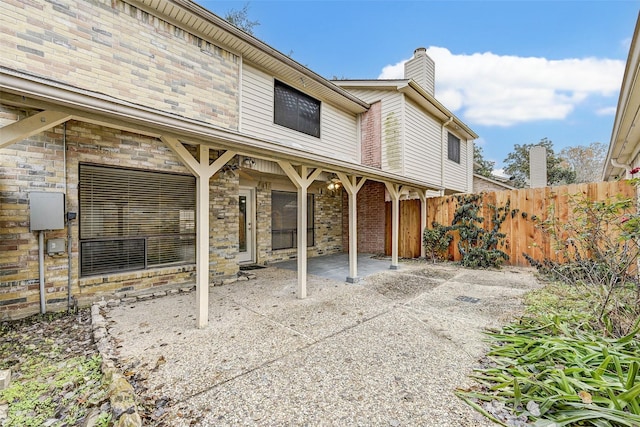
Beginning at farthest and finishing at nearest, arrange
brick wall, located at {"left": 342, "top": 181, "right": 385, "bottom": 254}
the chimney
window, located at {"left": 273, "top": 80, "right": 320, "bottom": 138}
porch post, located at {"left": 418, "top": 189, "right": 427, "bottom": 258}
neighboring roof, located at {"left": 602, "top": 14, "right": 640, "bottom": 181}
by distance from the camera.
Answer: the chimney < brick wall, located at {"left": 342, "top": 181, "right": 385, "bottom": 254} < porch post, located at {"left": 418, "top": 189, "right": 427, "bottom": 258} < window, located at {"left": 273, "top": 80, "right": 320, "bottom": 138} < neighboring roof, located at {"left": 602, "top": 14, "right": 640, "bottom": 181}

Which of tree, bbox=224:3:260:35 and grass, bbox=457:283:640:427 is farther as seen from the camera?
tree, bbox=224:3:260:35

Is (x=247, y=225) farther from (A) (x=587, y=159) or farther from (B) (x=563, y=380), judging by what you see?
(A) (x=587, y=159)

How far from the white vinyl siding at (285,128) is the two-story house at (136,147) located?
0.15ft

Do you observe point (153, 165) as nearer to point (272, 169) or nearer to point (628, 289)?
point (272, 169)

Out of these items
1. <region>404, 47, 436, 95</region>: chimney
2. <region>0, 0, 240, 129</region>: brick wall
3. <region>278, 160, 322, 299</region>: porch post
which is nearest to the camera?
<region>0, 0, 240, 129</region>: brick wall

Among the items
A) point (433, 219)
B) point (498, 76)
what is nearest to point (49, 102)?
point (433, 219)

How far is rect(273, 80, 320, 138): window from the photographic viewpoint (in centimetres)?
716

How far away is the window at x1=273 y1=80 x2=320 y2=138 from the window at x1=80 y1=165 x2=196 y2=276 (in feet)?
10.0

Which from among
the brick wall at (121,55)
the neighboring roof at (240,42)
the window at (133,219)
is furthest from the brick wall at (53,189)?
the neighboring roof at (240,42)

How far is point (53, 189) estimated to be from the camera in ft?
13.1

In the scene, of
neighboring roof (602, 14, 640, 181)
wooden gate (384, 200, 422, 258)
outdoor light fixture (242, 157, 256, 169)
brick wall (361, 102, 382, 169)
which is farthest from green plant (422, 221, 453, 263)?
outdoor light fixture (242, 157, 256, 169)

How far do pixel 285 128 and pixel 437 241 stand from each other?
5.52 meters

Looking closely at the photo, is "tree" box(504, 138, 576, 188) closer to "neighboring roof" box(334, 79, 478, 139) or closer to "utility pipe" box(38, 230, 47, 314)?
"neighboring roof" box(334, 79, 478, 139)

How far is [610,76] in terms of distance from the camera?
16.1 meters
